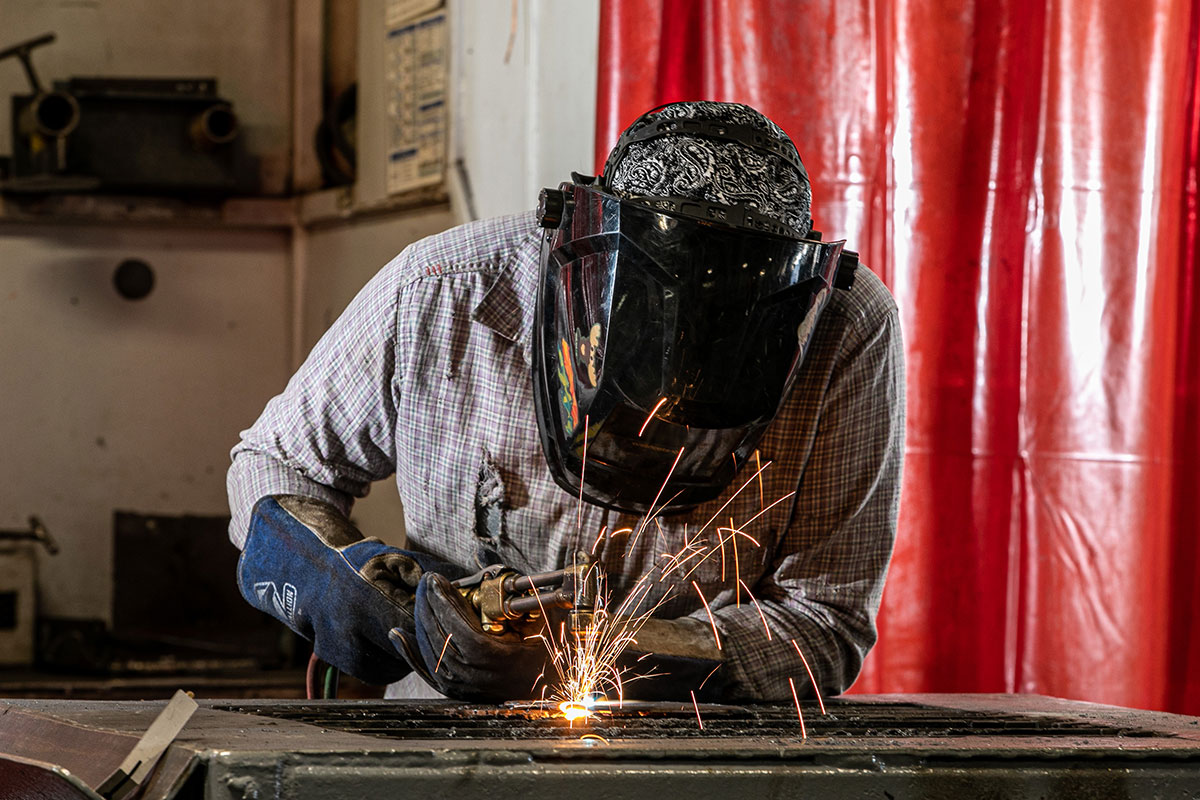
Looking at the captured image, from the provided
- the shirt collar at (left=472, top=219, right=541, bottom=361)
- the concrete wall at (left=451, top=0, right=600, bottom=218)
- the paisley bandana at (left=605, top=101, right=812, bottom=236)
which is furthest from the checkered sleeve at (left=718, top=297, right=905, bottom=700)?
the concrete wall at (left=451, top=0, right=600, bottom=218)

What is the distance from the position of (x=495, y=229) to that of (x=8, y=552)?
2.51m

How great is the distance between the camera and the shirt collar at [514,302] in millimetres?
1692

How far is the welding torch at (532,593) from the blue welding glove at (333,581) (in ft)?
0.37

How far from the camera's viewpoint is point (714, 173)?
1425 millimetres

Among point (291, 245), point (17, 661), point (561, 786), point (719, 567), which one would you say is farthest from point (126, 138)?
point (561, 786)

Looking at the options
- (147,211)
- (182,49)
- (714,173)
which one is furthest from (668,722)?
(182,49)

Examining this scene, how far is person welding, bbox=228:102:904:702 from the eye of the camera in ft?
4.52

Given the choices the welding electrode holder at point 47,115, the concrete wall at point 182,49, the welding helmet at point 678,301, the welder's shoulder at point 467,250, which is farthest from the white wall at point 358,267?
the welding helmet at point 678,301

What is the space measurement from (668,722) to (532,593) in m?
0.18

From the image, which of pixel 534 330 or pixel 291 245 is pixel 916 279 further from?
pixel 291 245

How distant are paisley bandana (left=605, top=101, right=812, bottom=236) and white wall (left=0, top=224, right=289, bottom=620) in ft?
9.32

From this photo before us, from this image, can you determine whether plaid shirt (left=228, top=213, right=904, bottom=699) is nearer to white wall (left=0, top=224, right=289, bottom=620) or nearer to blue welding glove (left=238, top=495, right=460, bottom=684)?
blue welding glove (left=238, top=495, right=460, bottom=684)

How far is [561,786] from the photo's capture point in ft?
3.06

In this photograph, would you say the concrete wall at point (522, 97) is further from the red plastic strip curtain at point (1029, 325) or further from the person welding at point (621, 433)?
the person welding at point (621, 433)
